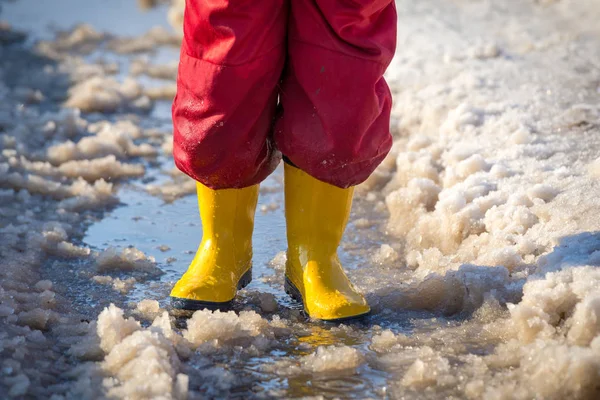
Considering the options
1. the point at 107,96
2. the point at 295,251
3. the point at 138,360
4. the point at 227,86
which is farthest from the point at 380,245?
the point at 107,96

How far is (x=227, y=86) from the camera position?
6.22 ft

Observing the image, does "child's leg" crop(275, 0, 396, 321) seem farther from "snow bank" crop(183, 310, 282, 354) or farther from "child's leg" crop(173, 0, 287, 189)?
"snow bank" crop(183, 310, 282, 354)

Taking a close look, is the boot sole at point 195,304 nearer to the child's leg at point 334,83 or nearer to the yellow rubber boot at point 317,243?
the yellow rubber boot at point 317,243

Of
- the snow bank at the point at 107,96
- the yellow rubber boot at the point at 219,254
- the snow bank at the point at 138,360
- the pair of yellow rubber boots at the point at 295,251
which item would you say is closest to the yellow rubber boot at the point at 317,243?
the pair of yellow rubber boots at the point at 295,251

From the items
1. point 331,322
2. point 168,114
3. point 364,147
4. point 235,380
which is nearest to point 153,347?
point 235,380

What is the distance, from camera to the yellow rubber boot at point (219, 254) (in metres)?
2.05

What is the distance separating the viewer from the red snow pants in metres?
1.88

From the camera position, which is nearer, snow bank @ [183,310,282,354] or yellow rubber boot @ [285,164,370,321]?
snow bank @ [183,310,282,354]

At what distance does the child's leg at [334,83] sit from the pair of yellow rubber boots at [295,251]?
3.9 inches

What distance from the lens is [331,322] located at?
1992 millimetres

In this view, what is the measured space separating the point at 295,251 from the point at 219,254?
18 centimetres

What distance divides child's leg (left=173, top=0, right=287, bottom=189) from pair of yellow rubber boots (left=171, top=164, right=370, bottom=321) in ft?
0.35

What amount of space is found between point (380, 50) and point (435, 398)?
0.75 m

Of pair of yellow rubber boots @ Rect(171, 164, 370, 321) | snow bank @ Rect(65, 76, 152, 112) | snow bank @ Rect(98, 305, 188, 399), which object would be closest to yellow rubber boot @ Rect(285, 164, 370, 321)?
pair of yellow rubber boots @ Rect(171, 164, 370, 321)
